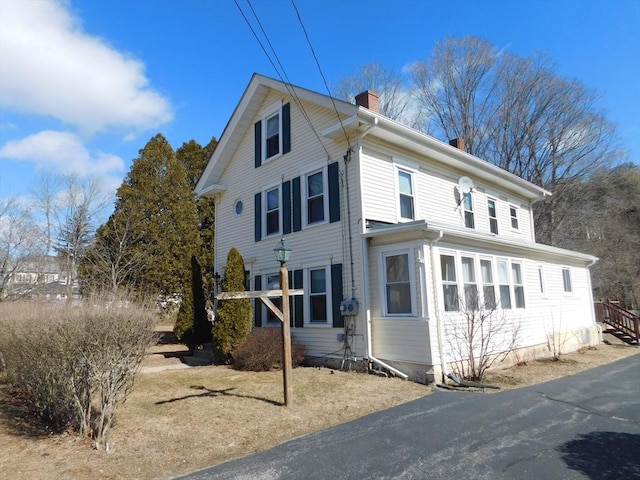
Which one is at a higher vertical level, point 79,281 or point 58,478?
point 79,281

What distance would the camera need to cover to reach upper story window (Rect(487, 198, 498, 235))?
1507 cm

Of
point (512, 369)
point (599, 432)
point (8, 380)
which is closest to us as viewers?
point (599, 432)

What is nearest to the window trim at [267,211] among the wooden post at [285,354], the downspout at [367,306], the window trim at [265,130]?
the window trim at [265,130]

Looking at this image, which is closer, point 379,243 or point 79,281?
point 379,243

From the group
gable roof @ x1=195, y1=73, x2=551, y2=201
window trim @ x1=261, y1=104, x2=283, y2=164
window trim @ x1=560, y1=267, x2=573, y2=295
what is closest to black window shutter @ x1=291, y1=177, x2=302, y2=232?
window trim @ x1=261, y1=104, x2=283, y2=164

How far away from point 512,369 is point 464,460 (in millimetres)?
6675

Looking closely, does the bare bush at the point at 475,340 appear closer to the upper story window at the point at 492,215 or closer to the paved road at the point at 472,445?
the paved road at the point at 472,445

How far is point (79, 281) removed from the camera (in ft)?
64.0

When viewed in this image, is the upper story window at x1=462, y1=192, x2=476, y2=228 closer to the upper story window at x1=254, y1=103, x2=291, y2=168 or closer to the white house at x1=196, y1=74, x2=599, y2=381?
the white house at x1=196, y1=74, x2=599, y2=381

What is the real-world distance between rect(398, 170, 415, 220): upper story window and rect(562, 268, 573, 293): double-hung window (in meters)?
7.22

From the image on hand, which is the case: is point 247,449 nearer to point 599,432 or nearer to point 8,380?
point 599,432

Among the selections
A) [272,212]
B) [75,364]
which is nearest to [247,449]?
[75,364]

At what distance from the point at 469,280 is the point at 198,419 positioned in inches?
284

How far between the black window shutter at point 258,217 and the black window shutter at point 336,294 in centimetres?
371
